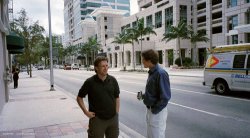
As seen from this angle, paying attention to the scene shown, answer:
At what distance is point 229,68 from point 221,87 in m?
1.14

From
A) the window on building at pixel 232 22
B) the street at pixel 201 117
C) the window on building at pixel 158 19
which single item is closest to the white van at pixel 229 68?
the street at pixel 201 117

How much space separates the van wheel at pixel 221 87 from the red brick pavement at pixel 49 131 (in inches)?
311

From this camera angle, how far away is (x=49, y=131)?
668cm

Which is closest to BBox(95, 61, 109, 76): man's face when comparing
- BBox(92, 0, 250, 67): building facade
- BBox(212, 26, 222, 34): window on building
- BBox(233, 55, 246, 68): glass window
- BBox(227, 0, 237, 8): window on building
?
BBox(233, 55, 246, 68): glass window

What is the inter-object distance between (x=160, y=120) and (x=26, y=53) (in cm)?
3070

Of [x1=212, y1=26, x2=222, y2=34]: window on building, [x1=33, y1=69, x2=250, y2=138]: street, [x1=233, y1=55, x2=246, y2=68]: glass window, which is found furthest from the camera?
[x1=212, y1=26, x2=222, y2=34]: window on building

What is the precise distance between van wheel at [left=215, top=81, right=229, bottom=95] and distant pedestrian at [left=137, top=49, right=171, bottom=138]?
9.36 metres

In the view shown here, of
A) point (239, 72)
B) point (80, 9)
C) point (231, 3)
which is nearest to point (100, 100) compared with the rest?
point (239, 72)

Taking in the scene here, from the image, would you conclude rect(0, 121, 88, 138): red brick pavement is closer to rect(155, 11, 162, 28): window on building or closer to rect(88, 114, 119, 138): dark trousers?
rect(88, 114, 119, 138): dark trousers

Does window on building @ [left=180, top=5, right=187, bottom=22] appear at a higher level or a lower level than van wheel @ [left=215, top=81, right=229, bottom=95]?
higher

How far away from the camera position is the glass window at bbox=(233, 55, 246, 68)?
1123 cm

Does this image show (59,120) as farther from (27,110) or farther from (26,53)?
(26,53)

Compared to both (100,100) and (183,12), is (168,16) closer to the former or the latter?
(183,12)

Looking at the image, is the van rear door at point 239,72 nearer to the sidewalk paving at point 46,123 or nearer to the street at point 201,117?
the street at point 201,117
